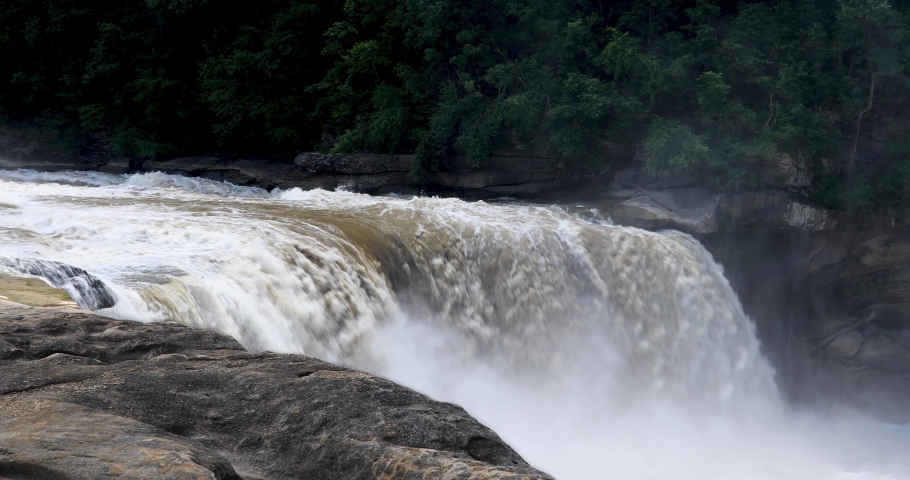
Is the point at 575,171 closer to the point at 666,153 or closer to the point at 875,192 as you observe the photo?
the point at 666,153

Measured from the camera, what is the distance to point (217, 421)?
3281 millimetres

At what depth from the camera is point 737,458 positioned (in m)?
11.5

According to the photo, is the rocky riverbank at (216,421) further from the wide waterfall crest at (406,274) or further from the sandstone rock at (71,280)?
the wide waterfall crest at (406,274)

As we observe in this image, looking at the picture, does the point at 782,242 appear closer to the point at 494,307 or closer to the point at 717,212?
the point at 717,212

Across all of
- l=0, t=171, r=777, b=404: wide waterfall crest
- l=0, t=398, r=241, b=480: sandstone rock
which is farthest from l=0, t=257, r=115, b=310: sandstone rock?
l=0, t=398, r=241, b=480: sandstone rock

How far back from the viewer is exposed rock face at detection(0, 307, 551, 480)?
8.74 feet

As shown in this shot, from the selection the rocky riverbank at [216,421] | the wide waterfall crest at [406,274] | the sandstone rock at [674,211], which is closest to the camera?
the rocky riverbank at [216,421]

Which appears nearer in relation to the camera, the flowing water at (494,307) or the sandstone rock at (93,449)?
the sandstone rock at (93,449)

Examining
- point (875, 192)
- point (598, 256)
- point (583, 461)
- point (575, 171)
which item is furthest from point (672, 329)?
point (875, 192)

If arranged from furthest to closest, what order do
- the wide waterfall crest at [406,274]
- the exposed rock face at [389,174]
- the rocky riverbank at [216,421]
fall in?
the exposed rock face at [389,174] < the wide waterfall crest at [406,274] < the rocky riverbank at [216,421]

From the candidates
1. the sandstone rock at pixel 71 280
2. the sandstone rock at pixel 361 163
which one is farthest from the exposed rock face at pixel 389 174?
the sandstone rock at pixel 71 280

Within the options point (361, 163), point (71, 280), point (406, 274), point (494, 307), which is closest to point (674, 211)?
point (494, 307)

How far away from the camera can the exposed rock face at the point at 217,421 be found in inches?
105

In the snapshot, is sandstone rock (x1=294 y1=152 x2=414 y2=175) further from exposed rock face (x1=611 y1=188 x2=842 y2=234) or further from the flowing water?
exposed rock face (x1=611 y1=188 x2=842 y2=234)
